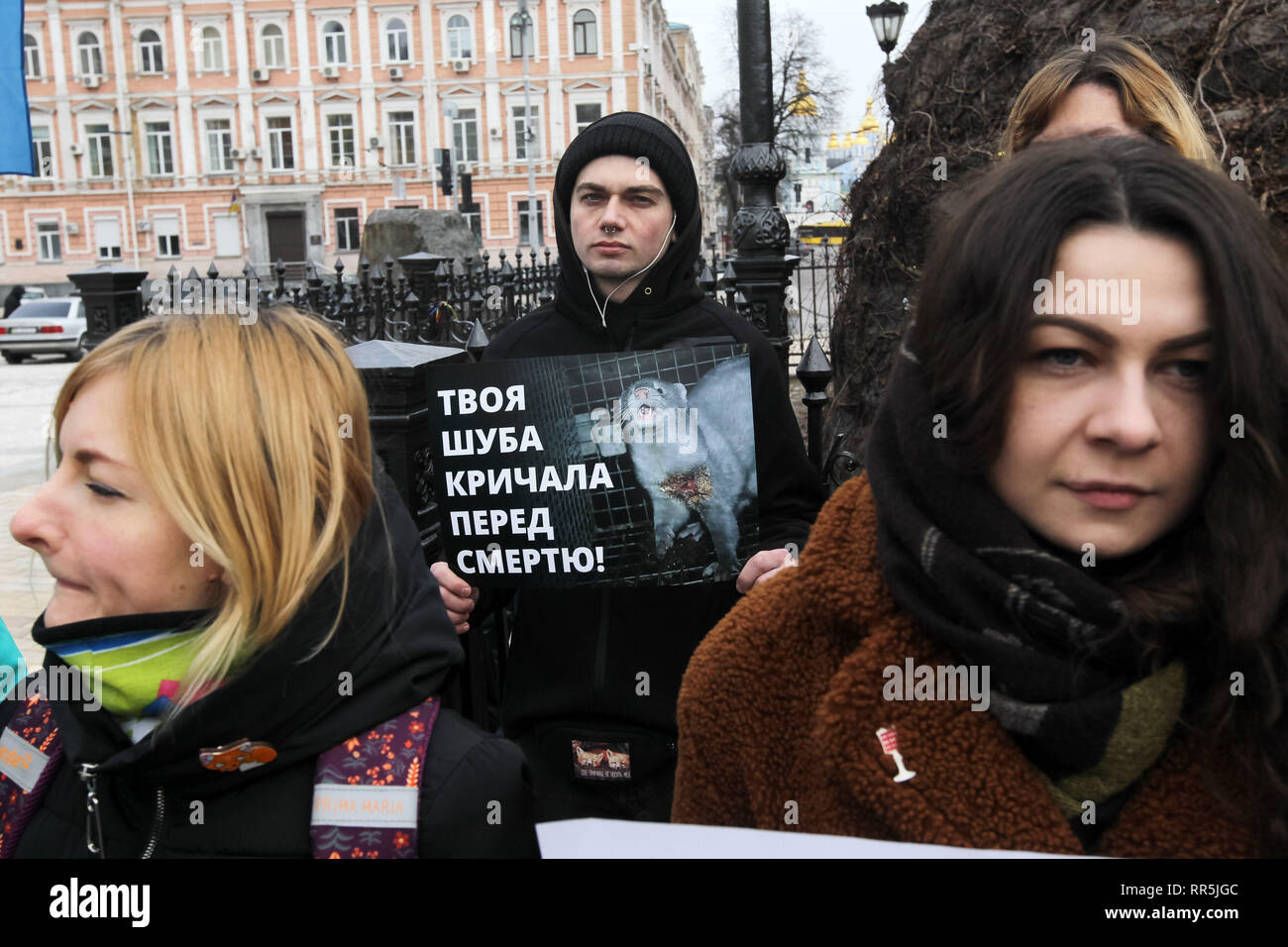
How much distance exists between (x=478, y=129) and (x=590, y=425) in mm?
51382

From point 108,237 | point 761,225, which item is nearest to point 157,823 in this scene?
point 761,225

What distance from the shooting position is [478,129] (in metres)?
50.4

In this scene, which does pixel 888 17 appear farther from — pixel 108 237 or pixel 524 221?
pixel 108 237

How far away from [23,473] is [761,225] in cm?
837

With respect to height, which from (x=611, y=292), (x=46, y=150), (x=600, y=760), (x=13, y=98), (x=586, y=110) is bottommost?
(x=600, y=760)

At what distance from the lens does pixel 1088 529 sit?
115 centimetres

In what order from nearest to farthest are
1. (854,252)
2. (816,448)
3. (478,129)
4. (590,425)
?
(590,425)
(816,448)
(854,252)
(478,129)

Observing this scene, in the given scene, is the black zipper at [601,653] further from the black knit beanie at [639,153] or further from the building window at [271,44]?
the building window at [271,44]

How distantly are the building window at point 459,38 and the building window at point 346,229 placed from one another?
8.78 metres

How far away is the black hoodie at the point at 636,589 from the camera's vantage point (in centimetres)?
228

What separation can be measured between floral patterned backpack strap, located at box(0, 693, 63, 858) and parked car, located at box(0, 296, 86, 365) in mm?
23208

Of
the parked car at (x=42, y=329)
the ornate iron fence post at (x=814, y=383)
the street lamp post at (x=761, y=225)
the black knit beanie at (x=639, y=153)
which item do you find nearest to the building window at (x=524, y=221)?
the parked car at (x=42, y=329)
